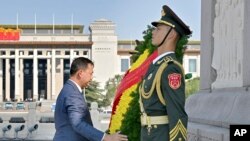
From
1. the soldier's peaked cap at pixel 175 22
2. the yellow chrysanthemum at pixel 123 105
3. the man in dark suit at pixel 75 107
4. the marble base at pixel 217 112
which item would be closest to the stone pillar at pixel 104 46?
the marble base at pixel 217 112

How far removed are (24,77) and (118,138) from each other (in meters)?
88.5

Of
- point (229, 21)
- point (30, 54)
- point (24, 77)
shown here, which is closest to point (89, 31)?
point (30, 54)

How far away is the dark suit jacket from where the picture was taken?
311 centimetres

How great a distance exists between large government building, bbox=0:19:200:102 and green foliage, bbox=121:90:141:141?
7192cm

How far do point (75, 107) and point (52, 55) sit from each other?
79.0 m

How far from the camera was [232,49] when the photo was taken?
4.90 m

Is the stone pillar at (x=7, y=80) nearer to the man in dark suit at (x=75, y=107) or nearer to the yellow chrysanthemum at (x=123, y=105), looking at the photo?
the man in dark suit at (x=75, y=107)

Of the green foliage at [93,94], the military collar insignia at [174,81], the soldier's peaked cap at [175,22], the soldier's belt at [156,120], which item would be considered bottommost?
the green foliage at [93,94]

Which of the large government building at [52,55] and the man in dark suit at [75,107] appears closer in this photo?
the man in dark suit at [75,107]

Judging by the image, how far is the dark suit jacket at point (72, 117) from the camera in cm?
311

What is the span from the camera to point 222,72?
17.2ft

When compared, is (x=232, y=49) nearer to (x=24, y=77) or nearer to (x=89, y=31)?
(x=89, y=31)

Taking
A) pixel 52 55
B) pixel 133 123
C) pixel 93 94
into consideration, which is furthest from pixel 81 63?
pixel 52 55

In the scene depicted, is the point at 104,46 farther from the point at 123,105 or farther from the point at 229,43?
the point at 123,105
